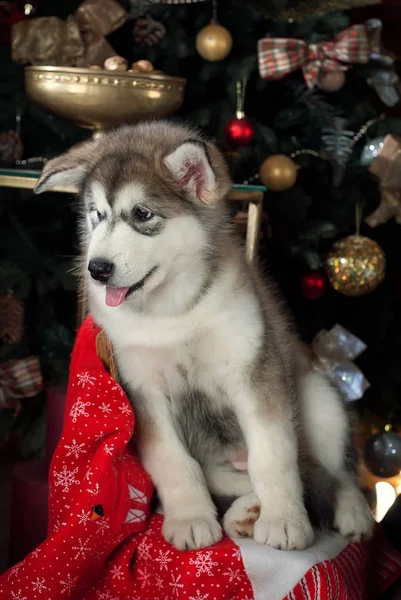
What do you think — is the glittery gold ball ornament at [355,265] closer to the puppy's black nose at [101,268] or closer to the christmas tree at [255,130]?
the christmas tree at [255,130]

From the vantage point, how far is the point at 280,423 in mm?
1663

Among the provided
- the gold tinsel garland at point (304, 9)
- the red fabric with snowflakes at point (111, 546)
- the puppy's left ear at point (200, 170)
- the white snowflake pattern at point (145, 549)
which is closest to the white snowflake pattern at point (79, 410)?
the red fabric with snowflakes at point (111, 546)

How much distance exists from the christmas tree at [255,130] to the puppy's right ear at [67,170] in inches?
44.4

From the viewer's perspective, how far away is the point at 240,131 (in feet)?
9.39

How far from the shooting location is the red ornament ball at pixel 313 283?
3.21m

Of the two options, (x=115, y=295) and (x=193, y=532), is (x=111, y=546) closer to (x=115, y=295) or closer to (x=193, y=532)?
(x=193, y=532)

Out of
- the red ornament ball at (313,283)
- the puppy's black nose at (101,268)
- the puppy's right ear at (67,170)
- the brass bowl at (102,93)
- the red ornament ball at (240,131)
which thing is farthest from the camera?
the red ornament ball at (313,283)

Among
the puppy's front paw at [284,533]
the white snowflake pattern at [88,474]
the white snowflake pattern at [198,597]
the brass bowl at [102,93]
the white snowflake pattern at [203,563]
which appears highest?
the brass bowl at [102,93]

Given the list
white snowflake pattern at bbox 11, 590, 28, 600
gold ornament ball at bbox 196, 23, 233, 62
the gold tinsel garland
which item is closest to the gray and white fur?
white snowflake pattern at bbox 11, 590, 28, 600

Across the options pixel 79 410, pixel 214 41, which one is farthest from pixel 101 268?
pixel 214 41

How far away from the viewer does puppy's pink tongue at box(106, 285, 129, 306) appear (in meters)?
1.61

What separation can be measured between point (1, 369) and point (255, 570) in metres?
1.80

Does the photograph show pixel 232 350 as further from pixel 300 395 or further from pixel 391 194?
pixel 391 194

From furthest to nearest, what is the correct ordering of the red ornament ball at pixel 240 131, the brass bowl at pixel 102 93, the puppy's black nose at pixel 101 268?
the red ornament ball at pixel 240 131, the brass bowl at pixel 102 93, the puppy's black nose at pixel 101 268
